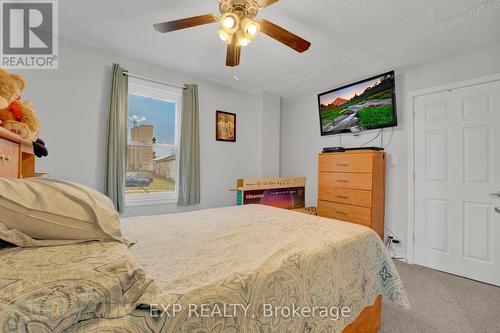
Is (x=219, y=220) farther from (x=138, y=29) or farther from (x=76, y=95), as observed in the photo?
(x=76, y=95)

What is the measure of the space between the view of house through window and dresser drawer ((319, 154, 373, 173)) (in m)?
2.23

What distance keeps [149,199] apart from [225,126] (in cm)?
165

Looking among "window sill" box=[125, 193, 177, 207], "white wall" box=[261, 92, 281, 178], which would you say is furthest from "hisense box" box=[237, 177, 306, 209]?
"window sill" box=[125, 193, 177, 207]

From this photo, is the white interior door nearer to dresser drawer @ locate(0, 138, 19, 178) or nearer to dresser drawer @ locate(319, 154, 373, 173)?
dresser drawer @ locate(319, 154, 373, 173)

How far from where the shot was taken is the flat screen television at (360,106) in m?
3.07

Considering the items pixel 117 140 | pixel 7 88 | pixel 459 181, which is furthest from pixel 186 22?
pixel 459 181

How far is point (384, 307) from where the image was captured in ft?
6.30

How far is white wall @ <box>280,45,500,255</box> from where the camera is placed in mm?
2592

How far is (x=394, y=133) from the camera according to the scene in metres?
3.13

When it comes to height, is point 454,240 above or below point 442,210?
below

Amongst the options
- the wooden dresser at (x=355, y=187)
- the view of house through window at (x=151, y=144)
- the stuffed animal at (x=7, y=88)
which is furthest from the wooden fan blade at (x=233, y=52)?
the wooden dresser at (x=355, y=187)

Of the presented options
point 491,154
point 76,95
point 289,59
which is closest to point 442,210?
point 491,154

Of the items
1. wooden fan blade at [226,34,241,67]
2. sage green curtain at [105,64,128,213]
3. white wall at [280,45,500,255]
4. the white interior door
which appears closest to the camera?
wooden fan blade at [226,34,241,67]

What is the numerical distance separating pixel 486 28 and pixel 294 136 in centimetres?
271
